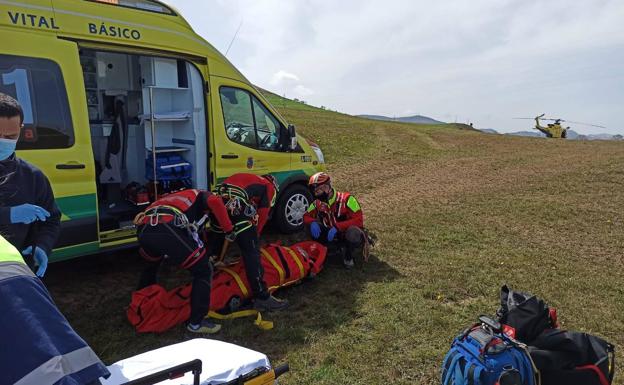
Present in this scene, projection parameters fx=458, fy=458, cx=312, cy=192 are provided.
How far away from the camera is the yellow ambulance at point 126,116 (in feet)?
13.9

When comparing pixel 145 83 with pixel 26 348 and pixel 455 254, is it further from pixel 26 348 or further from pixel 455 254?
pixel 26 348

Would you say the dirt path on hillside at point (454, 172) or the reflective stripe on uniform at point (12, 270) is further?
the dirt path on hillside at point (454, 172)

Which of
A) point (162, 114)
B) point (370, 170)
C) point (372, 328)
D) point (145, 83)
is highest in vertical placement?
point (145, 83)

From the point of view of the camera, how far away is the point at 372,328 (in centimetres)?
416

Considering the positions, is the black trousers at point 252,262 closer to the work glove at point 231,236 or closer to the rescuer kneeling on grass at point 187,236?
the work glove at point 231,236

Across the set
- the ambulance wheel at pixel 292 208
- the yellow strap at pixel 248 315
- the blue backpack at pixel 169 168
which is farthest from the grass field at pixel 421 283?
the ambulance wheel at pixel 292 208

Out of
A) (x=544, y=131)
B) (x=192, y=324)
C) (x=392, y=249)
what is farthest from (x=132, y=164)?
(x=544, y=131)

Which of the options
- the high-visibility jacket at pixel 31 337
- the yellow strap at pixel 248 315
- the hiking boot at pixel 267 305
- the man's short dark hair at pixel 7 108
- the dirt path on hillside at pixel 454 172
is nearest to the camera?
the high-visibility jacket at pixel 31 337

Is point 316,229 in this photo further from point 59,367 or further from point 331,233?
point 59,367

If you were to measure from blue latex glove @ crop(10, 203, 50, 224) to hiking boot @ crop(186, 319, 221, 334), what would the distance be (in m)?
1.64

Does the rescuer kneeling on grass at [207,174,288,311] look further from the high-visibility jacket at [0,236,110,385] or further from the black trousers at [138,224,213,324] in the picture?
the high-visibility jacket at [0,236,110,385]

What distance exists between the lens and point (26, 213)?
2.83 meters

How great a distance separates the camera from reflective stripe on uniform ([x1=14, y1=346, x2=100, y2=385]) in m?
1.06

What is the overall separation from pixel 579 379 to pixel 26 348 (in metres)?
3.09
